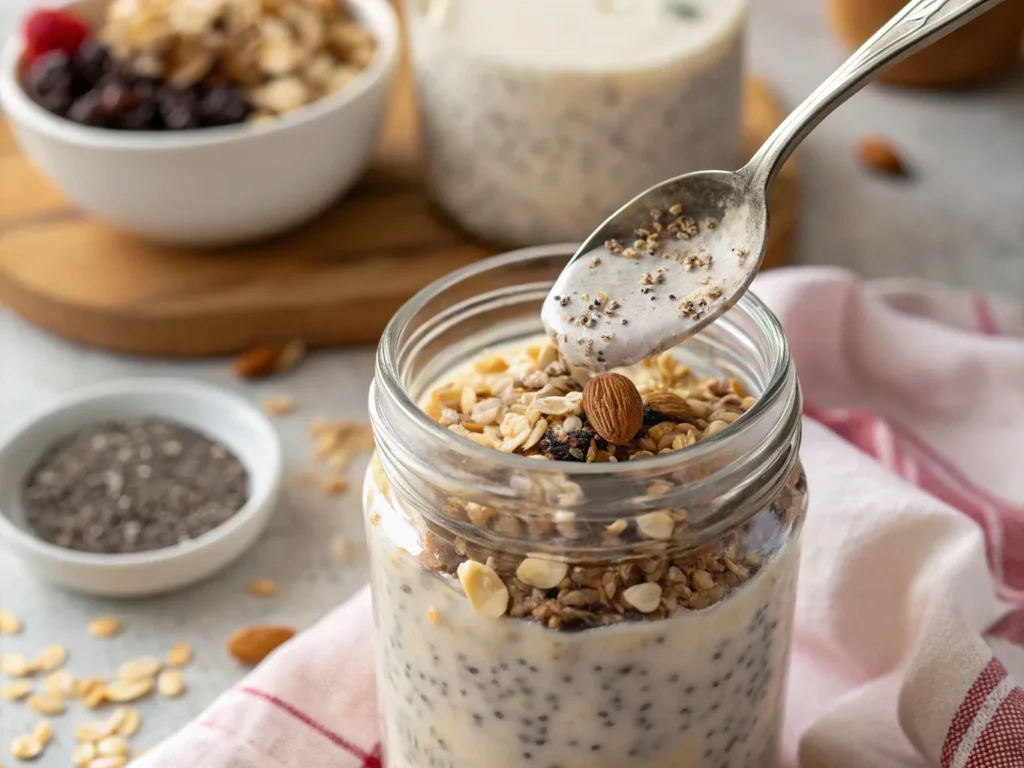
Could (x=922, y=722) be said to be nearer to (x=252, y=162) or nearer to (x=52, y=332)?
(x=252, y=162)

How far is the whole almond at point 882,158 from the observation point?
1734 mm

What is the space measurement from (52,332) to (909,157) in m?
1.12

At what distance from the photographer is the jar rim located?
69 centimetres

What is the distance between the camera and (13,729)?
104 cm

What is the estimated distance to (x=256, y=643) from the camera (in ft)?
3.59

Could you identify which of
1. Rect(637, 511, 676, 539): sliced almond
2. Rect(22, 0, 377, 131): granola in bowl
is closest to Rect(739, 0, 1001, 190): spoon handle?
Rect(637, 511, 676, 539): sliced almond

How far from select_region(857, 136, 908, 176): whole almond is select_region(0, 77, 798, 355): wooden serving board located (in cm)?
17

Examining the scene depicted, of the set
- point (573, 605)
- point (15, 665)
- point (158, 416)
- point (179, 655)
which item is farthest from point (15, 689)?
point (573, 605)

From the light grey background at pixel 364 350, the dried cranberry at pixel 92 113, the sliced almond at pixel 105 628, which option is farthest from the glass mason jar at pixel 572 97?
the sliced almond at pixel 105 628

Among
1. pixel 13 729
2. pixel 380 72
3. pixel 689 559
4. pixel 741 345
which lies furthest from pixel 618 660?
pixel 380 72

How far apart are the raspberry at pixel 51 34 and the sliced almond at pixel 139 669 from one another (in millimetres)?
806

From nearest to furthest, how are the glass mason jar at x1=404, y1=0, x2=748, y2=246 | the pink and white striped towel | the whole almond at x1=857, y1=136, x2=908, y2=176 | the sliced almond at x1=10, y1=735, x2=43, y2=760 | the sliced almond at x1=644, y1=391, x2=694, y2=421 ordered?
1. the sliced almond at x1=644, y1=391, x2=694, y2=421
2. the pink and white striped towel
3. the sliced almond at x1=10, y1=735, x2=43, y2=760
4. the glass mason jar at x1=404, y1=0, x2=748, y2=246
5. the whole almond at x1=857, y1=136, x2=908, y2=176

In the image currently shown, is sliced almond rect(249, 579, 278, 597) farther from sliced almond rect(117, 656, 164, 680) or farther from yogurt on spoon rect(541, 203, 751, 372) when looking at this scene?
yogurt on spoon rect(541, 203, 751, 372)

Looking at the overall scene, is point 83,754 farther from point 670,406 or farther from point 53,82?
point 53,82
